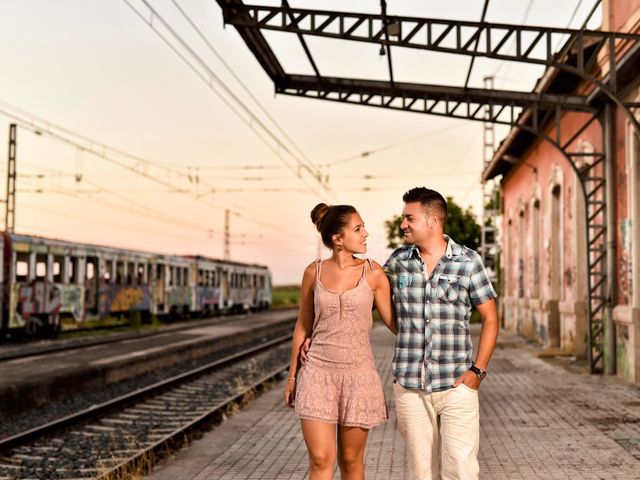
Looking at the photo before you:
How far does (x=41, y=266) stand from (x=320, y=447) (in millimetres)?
23032

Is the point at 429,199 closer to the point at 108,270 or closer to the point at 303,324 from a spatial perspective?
the point at 303,324

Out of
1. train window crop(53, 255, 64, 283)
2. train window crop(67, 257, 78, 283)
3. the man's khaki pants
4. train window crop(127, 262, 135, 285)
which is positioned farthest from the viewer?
train window crop(127, 262, 135, 285)

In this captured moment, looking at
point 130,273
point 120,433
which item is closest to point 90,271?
point 130,273

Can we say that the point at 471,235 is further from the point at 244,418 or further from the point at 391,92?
the point at 244,418

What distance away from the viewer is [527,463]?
7.68m

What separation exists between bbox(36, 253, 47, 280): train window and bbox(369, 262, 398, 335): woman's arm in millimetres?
22765

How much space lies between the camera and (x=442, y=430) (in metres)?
4.47

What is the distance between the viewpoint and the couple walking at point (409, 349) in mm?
4426

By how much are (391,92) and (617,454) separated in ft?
A: 36.4

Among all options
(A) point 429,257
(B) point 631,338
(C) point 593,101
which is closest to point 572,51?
(C) point 593,101

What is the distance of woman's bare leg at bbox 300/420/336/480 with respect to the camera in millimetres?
4469

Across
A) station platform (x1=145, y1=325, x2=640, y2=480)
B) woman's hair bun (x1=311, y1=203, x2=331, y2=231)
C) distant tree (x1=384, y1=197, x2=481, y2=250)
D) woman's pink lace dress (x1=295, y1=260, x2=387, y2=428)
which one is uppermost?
distant tree (x1=384, y1=197, x2=481, y2=250)

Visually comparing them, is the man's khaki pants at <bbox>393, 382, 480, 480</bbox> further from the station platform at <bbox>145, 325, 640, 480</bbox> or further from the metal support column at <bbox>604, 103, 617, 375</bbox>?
the metal support column at <bbox>604, 103, 617, 375</bbox>

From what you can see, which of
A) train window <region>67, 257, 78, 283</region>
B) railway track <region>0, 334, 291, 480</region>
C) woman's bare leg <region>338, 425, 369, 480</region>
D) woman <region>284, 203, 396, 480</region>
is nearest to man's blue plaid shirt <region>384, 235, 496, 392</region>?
woman <region>284, 203, 396, 480</region>
